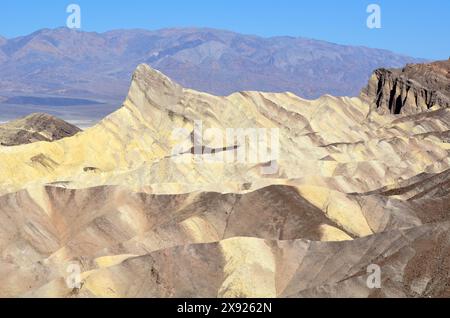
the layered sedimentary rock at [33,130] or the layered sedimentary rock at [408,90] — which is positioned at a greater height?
the layered sedimentary rock at [408,90]

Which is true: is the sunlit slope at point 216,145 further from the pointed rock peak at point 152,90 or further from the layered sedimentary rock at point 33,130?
the layered sedimentary rock at point 33,130

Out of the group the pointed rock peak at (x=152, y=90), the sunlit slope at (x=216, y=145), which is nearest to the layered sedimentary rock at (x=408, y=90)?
the sunlit slope at (x=216, y=145)

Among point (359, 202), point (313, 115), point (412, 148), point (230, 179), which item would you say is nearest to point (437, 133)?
point (412, 148)

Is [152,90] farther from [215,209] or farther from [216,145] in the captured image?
[215,209]

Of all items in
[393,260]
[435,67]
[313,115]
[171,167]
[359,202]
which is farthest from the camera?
[435,67]

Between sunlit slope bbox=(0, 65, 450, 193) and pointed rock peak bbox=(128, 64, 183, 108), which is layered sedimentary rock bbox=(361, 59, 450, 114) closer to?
sunlit slope bbox=(0, 65, 450, 193)

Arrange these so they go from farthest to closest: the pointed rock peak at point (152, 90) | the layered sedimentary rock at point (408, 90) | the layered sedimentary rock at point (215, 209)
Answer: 1. the layered sedimentary rock at point (408, 90)
2. the pointed rock peak at point (152, 90)
3. the layered sedimentary rock at point (215, 209)

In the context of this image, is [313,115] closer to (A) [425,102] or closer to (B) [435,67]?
(A) [425,102]
